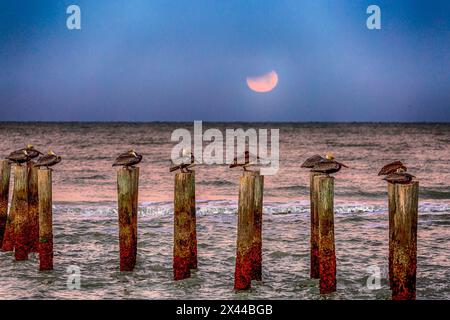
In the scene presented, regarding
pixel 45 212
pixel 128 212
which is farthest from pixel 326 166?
pixel 45 212

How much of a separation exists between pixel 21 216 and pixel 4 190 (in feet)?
3.36

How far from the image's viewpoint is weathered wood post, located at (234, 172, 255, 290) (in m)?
9.95

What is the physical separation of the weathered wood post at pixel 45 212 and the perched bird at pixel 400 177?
553 cm

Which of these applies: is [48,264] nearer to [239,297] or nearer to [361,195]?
[239,297]

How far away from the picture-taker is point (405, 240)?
8883mm

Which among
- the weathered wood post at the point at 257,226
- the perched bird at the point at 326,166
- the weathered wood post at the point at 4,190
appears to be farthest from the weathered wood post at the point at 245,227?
the weathered wood post at the point at 4,190

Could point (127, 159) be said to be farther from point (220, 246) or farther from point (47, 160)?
point (220, 246)

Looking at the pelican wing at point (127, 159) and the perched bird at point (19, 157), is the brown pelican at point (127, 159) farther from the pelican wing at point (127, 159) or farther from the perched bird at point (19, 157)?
the perched bird at point (19, 157)

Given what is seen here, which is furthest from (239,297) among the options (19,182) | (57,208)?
(57,208)

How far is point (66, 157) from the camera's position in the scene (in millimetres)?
49969

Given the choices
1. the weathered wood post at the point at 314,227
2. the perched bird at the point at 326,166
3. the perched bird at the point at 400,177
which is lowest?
the weathered wood post at the point at 314,227

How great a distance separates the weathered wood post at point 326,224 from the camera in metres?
9.66

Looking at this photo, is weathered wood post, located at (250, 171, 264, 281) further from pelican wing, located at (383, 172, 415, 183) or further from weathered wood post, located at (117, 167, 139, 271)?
weathered wood post, located at (117, 167, 139, 271)
